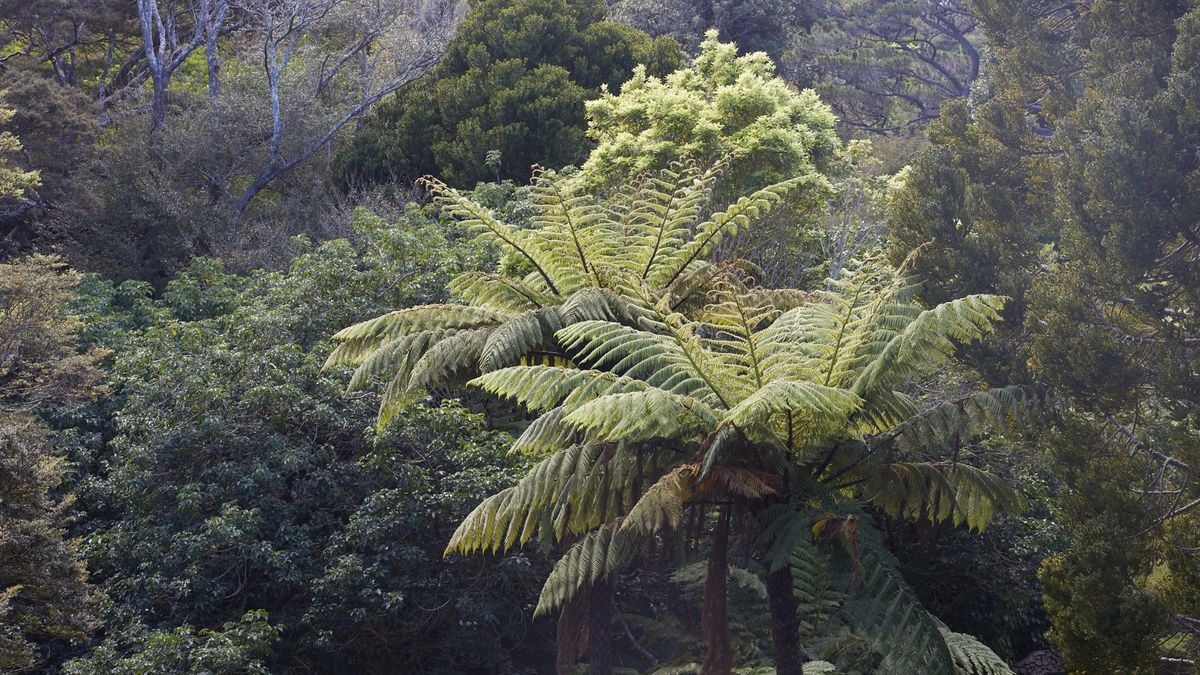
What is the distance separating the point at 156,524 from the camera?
435 inches

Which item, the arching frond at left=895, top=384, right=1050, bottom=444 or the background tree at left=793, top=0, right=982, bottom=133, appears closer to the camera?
the arching frond at left=895, top=384, right=1050, bottom=444

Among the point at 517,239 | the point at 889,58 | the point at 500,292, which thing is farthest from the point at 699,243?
the point at 889,58

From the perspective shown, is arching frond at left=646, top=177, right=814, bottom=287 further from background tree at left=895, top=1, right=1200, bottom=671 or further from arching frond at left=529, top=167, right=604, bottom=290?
background tree at left=895, top=1, right=1200, bottom=671

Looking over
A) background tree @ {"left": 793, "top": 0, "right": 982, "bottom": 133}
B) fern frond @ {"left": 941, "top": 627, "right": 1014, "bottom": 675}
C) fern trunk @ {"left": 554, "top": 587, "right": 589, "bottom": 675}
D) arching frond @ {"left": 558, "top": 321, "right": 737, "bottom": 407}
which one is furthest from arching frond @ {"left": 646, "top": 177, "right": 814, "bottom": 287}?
background tree @ {"left": 793, "top": 0, "right": 982, "bottom": 133}

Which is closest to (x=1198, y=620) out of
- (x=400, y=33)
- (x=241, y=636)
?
(x=241, y=636)

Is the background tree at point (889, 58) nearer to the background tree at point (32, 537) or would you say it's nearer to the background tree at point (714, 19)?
the background tree at point (714, 19)

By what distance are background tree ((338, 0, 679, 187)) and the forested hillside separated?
3.40 metres

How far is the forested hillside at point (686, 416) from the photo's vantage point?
740 cm

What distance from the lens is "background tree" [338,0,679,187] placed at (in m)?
19.4

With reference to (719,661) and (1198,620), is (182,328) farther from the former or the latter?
(1198,620)

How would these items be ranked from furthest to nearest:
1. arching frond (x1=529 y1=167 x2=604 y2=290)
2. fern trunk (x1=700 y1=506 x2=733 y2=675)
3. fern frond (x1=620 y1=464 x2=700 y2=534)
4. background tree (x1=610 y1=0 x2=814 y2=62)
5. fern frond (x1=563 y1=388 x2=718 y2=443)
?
background tree (x1=610 y1=0 x2=814 y2=62) < arching frond (x1=529 y1=167 x2=604 y2=290) < fern trunk (x1=700 y1=506 x2=733 y2=675) < fern frond (x1=620 y1=464 x2=700 y2=534) < fern frond (x1=563 y1=388 x2=718 y2=443)

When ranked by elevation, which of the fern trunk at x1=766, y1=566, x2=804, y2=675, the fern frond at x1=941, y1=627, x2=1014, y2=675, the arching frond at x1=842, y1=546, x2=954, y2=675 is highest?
the arching frond at x1=842, y1=546, x2=954, y2=675

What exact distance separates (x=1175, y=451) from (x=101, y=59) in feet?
81.8

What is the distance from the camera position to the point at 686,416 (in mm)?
7191
